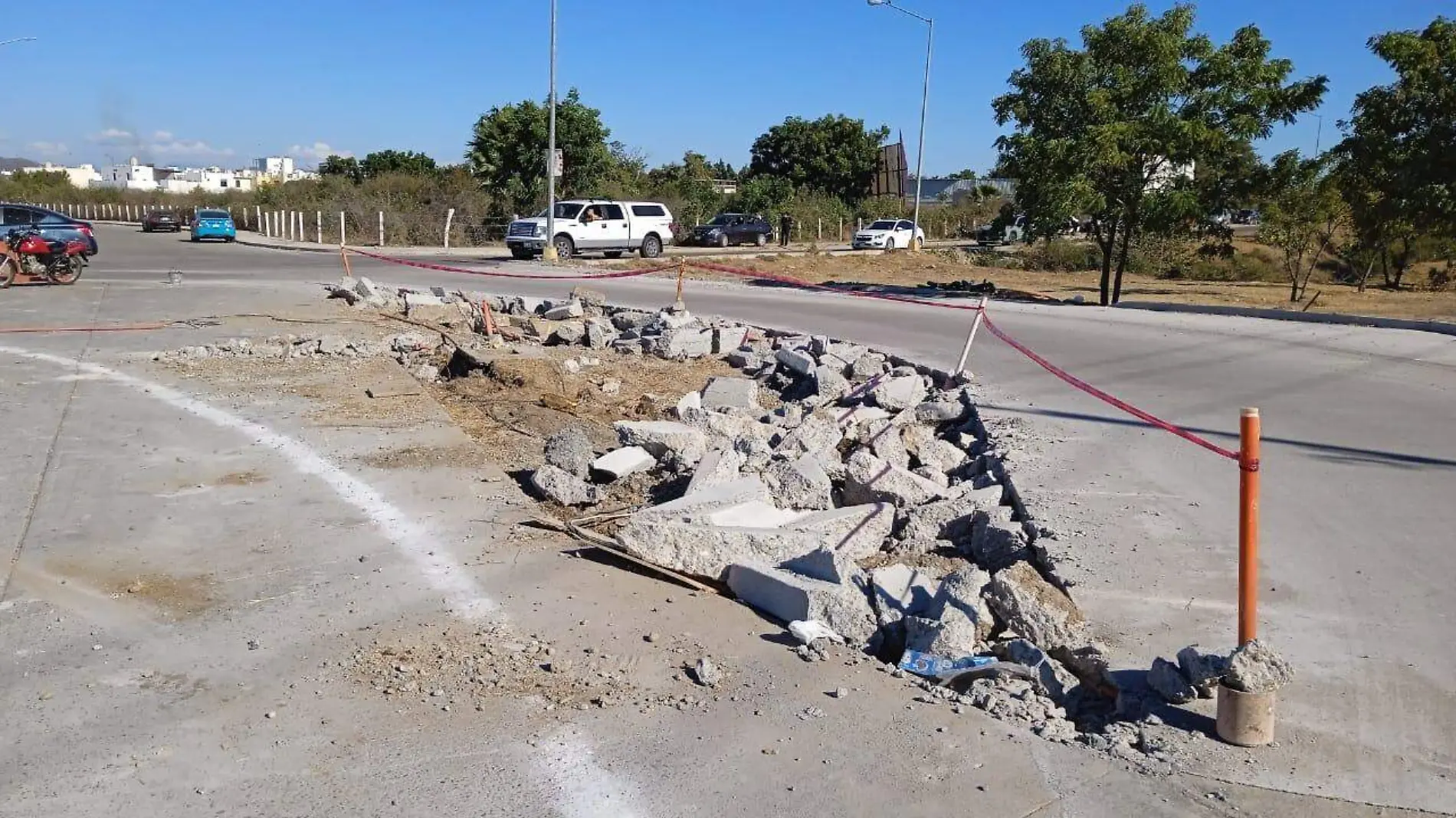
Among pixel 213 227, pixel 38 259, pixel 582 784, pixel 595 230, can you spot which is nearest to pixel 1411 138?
pixel 582 784

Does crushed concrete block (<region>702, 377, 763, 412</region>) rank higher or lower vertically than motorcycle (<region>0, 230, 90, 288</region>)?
lower

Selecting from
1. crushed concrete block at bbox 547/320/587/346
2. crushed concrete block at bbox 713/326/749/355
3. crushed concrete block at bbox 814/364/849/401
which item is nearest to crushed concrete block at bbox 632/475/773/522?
crushed concrete block at bbox 814/364/849/401

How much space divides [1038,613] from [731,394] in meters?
6.78

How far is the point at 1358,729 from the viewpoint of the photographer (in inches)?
181

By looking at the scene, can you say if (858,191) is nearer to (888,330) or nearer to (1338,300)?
(1338,300)

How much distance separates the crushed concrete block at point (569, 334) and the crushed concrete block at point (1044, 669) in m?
12.4

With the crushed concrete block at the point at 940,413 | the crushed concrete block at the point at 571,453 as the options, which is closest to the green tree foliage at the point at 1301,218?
the crushed concrete block at the point at 940,413

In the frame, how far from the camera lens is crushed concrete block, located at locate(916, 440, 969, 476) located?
9.42 meters

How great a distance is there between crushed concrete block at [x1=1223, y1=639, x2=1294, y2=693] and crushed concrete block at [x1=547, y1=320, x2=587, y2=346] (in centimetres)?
1337

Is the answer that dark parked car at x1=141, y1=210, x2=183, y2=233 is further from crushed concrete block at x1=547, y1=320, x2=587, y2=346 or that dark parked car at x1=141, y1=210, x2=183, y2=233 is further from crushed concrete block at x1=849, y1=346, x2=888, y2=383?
crushed concrete block at x1=849, y1=346, x2=888, y2=383

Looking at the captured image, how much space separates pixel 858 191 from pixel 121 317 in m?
62.7

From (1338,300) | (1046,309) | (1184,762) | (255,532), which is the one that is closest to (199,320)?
(255,532)

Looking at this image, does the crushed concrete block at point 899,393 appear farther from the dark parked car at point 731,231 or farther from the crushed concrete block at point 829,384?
the dark parked car at point 731,231

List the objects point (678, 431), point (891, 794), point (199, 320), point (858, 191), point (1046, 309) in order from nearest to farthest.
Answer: point (891, 794), point (678, 431), point (199, 320), point (1046, 309), point (858, 191)
